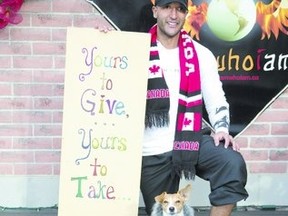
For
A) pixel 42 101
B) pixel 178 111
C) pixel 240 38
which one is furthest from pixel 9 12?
pixel 240 38

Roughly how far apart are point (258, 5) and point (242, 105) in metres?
0.73

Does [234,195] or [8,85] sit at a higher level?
[8,85]

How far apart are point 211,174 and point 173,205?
0.33 metres

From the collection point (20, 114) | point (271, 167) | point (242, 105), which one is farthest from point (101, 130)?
point (271, 167)

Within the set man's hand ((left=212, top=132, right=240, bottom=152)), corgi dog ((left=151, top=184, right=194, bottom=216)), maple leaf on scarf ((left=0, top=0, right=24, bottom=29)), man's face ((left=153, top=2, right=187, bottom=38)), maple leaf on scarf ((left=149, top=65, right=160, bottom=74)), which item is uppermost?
maple leaf on scarf ((left=0, top=0, right=24, bottom=29))

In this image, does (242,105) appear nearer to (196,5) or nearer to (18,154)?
(196,5)

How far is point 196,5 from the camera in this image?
3.61 metres

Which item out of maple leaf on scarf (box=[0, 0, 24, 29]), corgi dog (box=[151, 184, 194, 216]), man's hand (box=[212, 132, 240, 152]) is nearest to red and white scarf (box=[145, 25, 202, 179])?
man's hand (box=[212, 132, 240, 152])

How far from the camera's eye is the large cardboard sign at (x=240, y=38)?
3604 mm

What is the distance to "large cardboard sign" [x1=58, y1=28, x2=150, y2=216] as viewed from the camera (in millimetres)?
2803

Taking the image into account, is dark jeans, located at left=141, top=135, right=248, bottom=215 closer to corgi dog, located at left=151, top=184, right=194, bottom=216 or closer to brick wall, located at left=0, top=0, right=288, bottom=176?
corgi dog, located at left=151, top=184, right=194, bottom=216

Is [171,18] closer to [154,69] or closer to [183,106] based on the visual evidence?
[154,69]

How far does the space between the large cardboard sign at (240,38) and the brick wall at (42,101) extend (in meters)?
0.11

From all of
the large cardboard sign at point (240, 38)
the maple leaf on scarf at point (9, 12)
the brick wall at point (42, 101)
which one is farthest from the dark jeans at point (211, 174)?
the maple leaf on scarf at point (9, 12)
